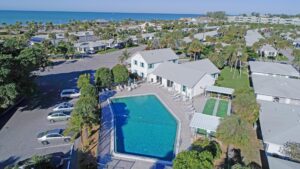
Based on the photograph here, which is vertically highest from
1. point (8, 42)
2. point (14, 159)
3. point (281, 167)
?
point (8, 42)

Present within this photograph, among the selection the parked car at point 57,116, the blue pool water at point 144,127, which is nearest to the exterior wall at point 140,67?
the blue pool water at point 144,127

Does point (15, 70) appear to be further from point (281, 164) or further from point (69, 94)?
point (281, 164)

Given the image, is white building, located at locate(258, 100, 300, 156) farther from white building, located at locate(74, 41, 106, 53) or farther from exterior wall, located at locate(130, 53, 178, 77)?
white building, located at locate(74, 41, 106, 53)

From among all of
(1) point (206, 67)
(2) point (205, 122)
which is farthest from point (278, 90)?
(2) point (205, 122)

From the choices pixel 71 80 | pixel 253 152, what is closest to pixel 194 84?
pixel 253 152

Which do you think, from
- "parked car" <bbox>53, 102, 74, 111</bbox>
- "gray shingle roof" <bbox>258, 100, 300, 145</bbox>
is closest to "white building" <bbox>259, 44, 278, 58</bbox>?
"gray shingle roof" <bbox>258, 100, 300, 145</bbox>

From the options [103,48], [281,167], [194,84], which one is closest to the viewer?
[281,167]

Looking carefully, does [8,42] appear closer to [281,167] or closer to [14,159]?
[14,159]
